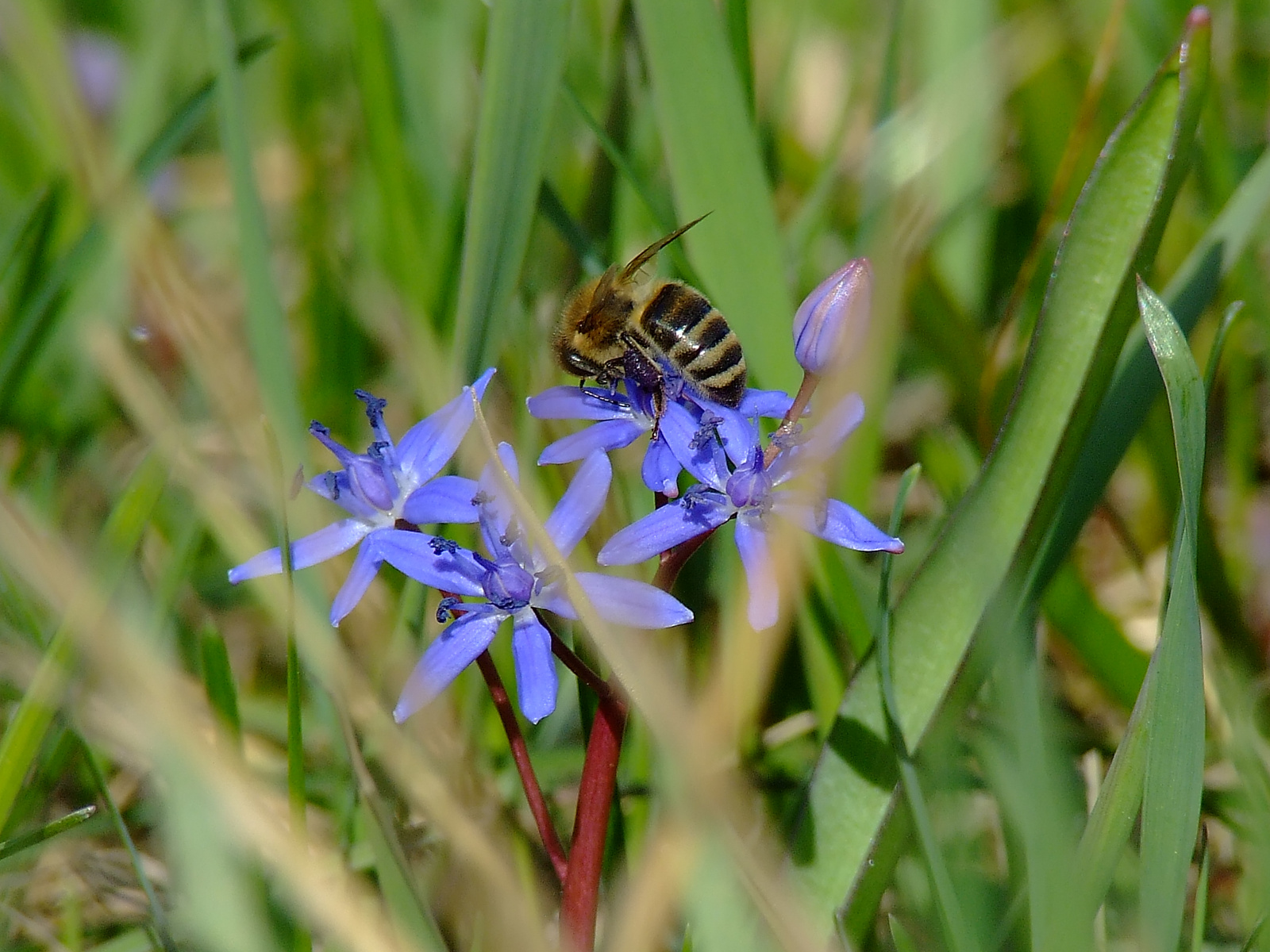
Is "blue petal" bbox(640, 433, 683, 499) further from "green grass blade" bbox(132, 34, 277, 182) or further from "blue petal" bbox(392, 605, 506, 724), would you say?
"green grass blade" bbox(132, 34, 277, 182)

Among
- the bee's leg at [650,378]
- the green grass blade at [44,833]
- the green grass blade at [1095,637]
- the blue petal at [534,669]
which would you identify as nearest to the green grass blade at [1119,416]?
the green grass blade at [1095,637]

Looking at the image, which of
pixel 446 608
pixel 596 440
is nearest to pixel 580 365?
pixel 596 440

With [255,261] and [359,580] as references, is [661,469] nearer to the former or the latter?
Answer: [359,580]

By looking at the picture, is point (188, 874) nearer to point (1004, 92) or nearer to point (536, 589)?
point (536, 589)

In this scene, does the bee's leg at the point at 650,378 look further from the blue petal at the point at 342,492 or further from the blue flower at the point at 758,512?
the blue petal at the point at 342,492

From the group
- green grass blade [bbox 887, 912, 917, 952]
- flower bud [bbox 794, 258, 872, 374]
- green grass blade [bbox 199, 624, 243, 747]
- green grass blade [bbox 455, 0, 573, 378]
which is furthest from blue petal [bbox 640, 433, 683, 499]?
green grass blade [bbox 199, 624, 243, 747]

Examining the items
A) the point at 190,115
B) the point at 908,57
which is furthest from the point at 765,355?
the point at 908,57
